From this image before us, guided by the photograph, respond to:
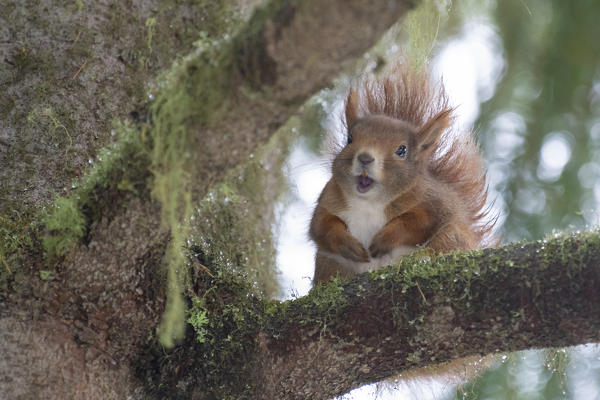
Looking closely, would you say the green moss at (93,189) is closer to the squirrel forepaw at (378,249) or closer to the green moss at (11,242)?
the green moss at (11,242)

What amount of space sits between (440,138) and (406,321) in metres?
1.15

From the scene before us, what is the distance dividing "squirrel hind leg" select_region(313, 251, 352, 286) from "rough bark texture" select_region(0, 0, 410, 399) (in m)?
0.85

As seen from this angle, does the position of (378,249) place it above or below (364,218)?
below

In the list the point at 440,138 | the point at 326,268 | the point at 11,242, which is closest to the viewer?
the point at 11,242

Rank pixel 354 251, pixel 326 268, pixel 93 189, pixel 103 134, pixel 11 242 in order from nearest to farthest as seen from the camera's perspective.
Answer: pixel 93 189
pixel 11 242
pixel 103 134
pixel 354 251
pixel 326 268

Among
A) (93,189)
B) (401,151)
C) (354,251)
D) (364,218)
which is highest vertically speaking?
(401,151)

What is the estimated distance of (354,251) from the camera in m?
2.24

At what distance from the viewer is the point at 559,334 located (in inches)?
54.9

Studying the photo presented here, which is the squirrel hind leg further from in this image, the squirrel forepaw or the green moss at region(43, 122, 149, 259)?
the green moss at region(43, 122, 149, 259)

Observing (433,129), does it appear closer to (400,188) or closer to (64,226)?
Result: (400,188)

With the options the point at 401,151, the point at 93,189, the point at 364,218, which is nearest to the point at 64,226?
the point at 93,189

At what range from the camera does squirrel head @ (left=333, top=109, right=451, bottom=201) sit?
2.28 m

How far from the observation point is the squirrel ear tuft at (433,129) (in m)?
2.37

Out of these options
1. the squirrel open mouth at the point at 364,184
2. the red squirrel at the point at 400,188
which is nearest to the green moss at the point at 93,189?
the red squirrel at the point at 400,188
